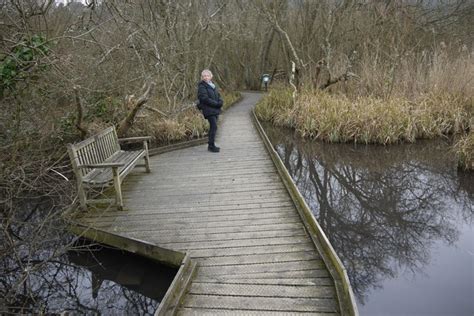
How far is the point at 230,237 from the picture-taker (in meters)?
3.85

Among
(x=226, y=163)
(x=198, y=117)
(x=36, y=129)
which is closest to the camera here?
(x=36, y=129)

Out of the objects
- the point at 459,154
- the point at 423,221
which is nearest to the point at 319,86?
the point at 459,154

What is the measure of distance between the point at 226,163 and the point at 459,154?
4629 millimetres

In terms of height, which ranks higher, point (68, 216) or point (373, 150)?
point (68, 216)

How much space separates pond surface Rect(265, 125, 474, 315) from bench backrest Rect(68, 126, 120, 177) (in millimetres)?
3446

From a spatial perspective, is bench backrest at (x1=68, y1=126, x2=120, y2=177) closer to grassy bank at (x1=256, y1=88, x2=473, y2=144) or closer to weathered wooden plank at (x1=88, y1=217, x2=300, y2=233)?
weathered wooden plank at (x1=88, y1=217, x2=300, y2=233)

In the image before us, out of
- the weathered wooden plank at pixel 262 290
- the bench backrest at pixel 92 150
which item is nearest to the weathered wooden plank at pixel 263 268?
the weathered wooden plank at pixel 262 290

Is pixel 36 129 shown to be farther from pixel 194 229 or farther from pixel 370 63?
pixel 370 63

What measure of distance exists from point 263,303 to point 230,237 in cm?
114

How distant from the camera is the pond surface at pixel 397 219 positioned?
379cm

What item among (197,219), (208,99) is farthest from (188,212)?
(208,99)

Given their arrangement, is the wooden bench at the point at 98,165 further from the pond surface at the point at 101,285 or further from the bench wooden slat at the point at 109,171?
the pond surface at the point at 101,285

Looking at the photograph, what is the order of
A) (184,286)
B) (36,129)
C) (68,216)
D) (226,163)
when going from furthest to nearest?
(226,163) < (36,129) < (68,216) < (184,286)

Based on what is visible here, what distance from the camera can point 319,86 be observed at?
39.4ft
